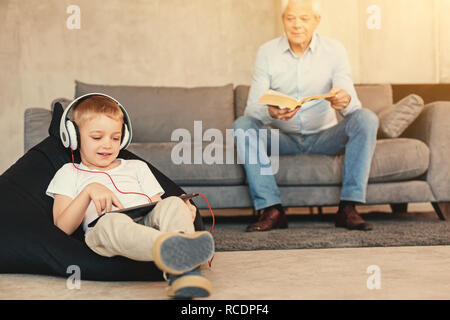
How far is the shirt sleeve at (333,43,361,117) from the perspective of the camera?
2.50 metres

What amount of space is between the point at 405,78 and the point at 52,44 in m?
2.94

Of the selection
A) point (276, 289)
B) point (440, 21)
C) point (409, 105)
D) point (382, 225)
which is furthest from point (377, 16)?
point (276, 289)

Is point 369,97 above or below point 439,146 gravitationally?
above

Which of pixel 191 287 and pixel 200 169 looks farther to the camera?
pixel 200 169

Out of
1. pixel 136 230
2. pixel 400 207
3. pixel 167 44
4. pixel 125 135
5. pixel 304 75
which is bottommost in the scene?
pixel 400 207

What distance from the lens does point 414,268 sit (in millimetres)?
1511

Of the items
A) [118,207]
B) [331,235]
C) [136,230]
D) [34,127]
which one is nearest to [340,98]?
[331,235]

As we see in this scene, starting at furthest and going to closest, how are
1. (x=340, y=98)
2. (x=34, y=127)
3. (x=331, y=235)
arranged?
(x=34, y=127), (x=340, y=98), (x=331, y=235)

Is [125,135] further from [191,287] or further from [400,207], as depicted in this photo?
[400,207]

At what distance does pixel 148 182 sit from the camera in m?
1.62

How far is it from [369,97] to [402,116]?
481 millimetres

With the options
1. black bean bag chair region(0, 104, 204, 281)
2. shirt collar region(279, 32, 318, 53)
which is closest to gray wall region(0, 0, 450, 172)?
shirt collar region(279, 32, 318, 53)

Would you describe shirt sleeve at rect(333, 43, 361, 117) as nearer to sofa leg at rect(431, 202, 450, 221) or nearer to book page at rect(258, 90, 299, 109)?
book page at rect(258, 90, 299, 109)

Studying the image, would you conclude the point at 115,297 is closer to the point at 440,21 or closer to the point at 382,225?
the point at 382,225
